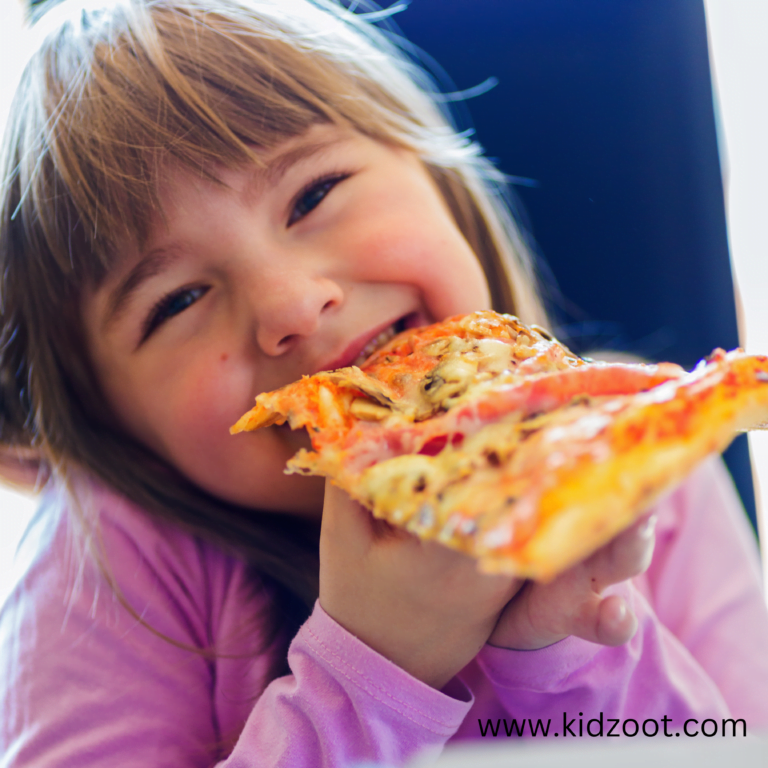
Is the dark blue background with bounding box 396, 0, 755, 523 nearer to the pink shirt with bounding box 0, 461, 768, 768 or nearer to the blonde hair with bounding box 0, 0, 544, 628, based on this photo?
the blonde hair with bounding box 0, 0, 544, 628

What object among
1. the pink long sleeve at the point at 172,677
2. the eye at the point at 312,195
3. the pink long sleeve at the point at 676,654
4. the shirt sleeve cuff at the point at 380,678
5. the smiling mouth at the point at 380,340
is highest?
the eye at the point at 312,195

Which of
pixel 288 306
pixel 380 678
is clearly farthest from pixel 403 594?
pixel 288 306

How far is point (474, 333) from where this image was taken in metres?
0.50

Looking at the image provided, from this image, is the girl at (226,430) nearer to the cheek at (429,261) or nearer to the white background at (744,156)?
the cheek at (429,261)

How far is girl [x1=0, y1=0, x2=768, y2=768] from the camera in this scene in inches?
19.0

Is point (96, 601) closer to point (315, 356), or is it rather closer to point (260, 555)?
point (260, 555)

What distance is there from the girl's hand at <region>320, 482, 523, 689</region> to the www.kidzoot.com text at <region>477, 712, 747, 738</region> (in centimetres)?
19

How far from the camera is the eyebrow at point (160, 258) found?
0.59m

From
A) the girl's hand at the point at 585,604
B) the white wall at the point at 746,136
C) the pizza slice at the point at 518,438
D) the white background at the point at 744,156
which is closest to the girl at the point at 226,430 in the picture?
the girl's hand at the point at 585,604

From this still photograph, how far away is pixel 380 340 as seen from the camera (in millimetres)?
650

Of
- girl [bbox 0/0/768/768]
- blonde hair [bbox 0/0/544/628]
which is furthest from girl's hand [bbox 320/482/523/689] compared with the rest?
blonde hair [bbox 0/0/544/628]

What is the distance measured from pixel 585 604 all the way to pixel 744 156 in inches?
30.3

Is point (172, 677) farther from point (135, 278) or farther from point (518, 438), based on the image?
point (518, 438)

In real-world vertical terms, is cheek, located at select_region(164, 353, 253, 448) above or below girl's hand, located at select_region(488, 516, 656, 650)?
above
